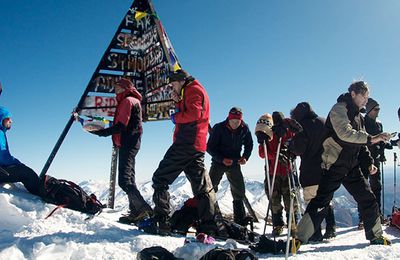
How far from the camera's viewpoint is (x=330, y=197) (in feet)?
16.0

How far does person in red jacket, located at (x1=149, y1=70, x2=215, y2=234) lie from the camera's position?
15.9 ft

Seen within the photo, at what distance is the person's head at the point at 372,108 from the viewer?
812 cm

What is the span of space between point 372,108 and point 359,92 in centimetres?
394

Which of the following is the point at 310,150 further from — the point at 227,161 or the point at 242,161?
the point at 227,161

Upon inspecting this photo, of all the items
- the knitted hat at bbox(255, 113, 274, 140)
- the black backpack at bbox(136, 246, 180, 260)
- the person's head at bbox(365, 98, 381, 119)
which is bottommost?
the black backpack at bbox(136, 246, 180, 260)

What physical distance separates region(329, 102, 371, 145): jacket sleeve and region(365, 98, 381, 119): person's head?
401 cm

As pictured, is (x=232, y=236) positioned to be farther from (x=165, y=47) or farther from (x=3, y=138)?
(x=165, y=47)

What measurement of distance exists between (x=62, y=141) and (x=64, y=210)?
2.27 meters

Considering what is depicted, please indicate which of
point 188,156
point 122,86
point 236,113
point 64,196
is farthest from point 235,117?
point 64,196

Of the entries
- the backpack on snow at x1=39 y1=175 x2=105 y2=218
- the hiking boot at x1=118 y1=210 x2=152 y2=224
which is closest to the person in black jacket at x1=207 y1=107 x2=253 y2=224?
the hiking boot at x1=118 y1=210 x2=152 y2=224

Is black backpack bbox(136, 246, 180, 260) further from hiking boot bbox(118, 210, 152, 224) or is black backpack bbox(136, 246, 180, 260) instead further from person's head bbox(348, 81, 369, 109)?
person's head bbox(348, 81, 369, 109)

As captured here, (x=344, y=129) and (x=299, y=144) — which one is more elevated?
(x=344, y=129)

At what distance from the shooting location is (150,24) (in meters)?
8.55

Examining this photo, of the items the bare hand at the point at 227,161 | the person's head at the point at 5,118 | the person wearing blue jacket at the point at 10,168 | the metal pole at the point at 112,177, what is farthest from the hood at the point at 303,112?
the person's head at the point at 5,118
